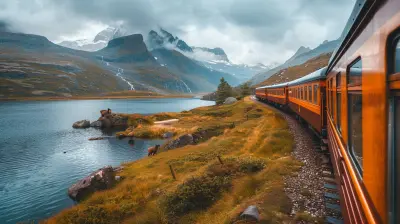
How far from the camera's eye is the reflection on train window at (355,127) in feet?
12.7

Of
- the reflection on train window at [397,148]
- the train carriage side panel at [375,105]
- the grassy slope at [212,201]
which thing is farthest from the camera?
the grassy slope at [212,201]

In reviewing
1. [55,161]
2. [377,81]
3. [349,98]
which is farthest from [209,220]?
[55,161]

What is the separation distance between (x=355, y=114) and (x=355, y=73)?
0.69 metres

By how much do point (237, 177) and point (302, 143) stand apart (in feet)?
20.4

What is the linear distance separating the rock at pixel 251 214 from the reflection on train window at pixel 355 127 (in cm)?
475

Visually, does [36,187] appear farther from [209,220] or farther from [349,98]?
[349,98]

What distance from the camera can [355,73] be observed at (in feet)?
13.9

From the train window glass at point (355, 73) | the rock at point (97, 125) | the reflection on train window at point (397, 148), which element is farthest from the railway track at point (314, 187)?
the rock at point (97, 125)

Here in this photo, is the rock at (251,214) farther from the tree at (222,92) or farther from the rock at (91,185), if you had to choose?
the tree at (222,92)

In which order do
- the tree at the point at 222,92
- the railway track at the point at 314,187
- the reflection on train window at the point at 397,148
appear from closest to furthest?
the reflection on train window at the point at 397,148, the railway track at the point at 314,187, the tree at the point at 222,92

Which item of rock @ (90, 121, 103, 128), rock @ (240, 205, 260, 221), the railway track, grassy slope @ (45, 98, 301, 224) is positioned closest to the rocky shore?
rock @ (90, 121, 103, 128)

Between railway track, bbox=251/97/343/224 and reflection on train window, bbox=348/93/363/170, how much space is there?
3.99 meters

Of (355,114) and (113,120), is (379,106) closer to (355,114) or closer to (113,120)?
(355,114)

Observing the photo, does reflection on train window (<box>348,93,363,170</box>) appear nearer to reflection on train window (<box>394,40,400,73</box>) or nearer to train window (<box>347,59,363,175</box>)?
train window (<box>347,59,363,175</box>)
